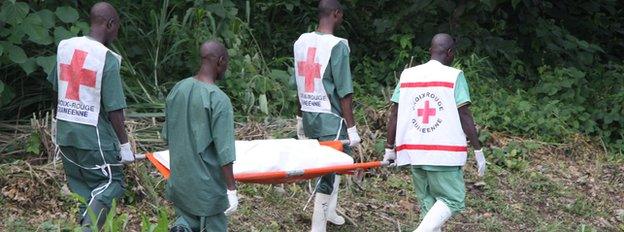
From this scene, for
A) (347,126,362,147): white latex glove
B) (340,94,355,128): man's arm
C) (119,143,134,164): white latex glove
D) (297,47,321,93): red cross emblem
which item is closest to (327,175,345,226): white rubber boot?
(347,126,362,147): white latex glove

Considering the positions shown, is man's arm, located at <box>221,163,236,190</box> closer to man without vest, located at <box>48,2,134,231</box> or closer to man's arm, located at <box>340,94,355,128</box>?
man without vest, located at <box>48,2,134,231</box>

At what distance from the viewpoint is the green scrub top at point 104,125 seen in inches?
255

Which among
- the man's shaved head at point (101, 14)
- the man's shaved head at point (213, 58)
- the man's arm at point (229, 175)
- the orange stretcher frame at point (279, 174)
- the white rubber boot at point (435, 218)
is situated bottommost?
the white rubber boot at point (435, 218)

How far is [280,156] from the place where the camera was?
644cm

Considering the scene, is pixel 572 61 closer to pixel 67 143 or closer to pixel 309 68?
pixel 309 68

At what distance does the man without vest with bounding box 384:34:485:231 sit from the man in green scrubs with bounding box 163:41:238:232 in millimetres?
1441

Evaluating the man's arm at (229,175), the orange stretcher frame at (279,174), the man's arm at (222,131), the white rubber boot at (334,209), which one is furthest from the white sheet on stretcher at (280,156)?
the white rubber boot at (334,209)

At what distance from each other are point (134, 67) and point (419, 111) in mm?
3874

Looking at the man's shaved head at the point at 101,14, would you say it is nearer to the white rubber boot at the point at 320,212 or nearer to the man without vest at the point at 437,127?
the man without vest at the point at 437,127

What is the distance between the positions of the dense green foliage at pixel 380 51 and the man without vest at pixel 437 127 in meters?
2.85

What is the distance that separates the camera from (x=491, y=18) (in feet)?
42.5

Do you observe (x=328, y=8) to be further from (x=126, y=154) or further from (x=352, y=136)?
(x=126, y=154)

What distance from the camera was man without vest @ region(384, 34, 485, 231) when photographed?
6.88 metres

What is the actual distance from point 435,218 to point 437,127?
59 cm
